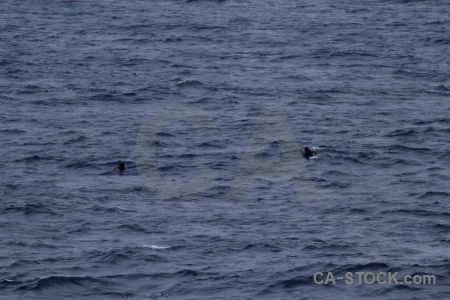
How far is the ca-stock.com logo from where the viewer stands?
54688 mm

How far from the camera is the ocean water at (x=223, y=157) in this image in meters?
44.1

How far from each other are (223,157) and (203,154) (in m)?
1.30

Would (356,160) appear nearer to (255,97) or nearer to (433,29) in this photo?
(255,97)

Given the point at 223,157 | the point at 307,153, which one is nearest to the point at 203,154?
the point at 223,157

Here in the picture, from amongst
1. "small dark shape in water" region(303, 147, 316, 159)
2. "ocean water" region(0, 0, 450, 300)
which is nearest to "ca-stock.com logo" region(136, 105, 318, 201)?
"ocean water" region(0, 0, 450, 300)

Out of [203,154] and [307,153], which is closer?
[307,153]

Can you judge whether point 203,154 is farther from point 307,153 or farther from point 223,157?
point 307,153

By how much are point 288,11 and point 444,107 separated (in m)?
40.8

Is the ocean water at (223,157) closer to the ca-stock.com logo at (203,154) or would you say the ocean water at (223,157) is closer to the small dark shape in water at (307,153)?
the ca-stock.com logo at (203,154)

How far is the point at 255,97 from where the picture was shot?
243ft

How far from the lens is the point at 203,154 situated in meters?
60.9

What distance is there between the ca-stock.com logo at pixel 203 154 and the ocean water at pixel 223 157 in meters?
0.16

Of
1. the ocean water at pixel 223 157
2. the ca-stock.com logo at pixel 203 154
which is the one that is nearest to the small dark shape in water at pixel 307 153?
the ca-stock.com logo at pixel 203 154

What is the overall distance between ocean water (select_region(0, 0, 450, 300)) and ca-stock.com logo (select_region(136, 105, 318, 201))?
0.53 feet
